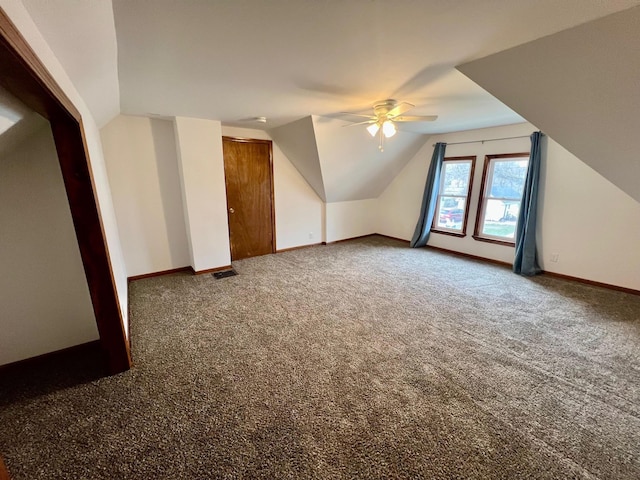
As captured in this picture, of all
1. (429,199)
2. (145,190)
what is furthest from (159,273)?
(429,199)

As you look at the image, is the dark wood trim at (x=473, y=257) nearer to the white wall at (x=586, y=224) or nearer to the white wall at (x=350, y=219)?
the white wall at (x=586, y=224)

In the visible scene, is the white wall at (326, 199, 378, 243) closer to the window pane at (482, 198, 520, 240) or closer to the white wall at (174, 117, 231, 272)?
the white wall at (174, 117, 231, 272)

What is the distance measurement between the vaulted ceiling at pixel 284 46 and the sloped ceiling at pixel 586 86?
0.08 meters

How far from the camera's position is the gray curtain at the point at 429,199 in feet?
15.5

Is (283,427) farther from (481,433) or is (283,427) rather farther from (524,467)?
(524,467)

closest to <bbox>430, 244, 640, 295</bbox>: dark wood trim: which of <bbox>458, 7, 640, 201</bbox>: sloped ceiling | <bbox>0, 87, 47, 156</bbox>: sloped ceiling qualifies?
<bbox>458, 7, 640, 201</bbox>: sloped ceiling

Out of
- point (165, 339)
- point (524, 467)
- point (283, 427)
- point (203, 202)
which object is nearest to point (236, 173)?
point (203, 202)

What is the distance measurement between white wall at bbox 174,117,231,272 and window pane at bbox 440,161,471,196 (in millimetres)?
3987

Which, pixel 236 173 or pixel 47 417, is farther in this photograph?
pixel 236 173

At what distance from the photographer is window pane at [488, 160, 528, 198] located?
13.0 ft

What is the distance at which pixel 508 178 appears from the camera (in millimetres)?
4098

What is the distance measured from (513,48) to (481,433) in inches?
89.7

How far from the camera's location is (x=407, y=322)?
2.62 meters

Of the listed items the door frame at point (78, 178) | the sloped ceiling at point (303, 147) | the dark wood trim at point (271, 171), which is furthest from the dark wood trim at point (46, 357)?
the sloped ceiling at point (303, 147)
